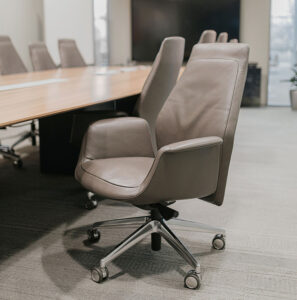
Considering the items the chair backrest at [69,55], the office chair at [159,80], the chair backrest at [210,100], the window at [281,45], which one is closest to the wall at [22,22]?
the chair backrest at [69,55]

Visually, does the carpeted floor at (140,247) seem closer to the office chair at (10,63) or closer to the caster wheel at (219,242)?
the caster wheel at (219,242)

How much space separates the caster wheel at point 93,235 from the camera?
2.25 meters

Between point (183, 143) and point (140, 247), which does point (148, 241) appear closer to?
point (140, 247)

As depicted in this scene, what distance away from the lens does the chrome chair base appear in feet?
6.09

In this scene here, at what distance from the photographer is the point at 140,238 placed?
198 centimetres

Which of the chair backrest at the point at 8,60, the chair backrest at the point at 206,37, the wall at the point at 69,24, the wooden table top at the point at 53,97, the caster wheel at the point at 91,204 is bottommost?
the caster wheel at the point at 91,204

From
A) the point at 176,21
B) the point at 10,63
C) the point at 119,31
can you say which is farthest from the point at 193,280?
the point at 119,31

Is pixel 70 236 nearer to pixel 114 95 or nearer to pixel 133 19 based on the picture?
pixel 114 95

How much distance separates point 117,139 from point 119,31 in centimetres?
628

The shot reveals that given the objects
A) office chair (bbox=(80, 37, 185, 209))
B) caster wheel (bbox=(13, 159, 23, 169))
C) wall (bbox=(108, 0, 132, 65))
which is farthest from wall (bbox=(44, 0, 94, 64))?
office chair (bbox=(80, 37, 185, 209))

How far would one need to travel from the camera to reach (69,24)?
287 inches

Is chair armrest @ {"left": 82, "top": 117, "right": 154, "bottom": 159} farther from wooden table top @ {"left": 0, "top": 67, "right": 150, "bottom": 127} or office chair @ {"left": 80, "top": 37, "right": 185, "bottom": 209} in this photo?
office chair @ {"left": 80, "top": 37, "right": 185, "bottom": 209}

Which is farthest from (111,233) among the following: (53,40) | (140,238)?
(53,40)

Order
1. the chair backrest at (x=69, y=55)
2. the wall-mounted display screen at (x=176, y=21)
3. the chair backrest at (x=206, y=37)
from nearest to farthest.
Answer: the chair backrest at (x=206, y=37), the chair backrest at (x=69, y=55), the wall-mounted display screen at (x=176, y=21)
